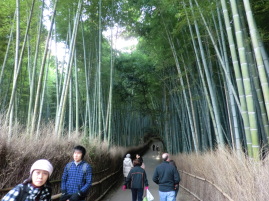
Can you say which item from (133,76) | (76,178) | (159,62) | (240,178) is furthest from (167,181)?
(133,76)

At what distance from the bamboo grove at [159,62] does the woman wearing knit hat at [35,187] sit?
5.73 feet

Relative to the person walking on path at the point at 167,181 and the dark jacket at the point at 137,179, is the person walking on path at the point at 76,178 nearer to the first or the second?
the person walking on path at the point at 167,181

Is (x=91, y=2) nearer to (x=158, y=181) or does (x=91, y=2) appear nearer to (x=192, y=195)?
(x=158, y=181)

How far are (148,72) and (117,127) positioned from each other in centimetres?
438

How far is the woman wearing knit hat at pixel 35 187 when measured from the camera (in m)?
1.27

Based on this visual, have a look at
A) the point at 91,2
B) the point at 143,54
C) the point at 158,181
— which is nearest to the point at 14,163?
the point at 158,181

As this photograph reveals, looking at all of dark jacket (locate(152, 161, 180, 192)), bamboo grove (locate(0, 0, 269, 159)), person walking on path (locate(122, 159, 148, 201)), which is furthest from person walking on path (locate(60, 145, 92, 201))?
person walking on path (locate(122, 159, 148, 201))

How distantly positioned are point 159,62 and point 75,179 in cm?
668

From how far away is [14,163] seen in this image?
2301 mm

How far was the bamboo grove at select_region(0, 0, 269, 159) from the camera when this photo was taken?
3.32 m

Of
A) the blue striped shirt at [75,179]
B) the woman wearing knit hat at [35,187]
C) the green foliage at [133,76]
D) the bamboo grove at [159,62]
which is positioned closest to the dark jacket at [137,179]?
the bamboo grove at [159,62]

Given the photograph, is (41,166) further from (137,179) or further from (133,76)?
(133,76)

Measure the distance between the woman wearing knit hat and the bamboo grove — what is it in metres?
1.75

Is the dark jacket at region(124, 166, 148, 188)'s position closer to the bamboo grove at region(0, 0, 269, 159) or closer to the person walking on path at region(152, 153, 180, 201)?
the person walking on path at region(152, 153, 180, 201)
